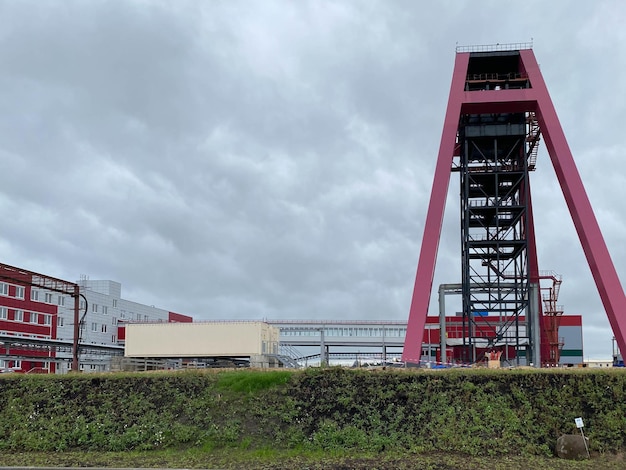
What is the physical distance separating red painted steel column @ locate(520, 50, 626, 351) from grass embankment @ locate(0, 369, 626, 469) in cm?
1671

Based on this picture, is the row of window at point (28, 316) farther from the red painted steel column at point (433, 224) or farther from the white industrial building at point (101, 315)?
the red painted steel column at point (433, 224)

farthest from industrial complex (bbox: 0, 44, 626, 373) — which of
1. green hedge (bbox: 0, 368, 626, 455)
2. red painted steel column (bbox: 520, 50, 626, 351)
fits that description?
green hedge (bbox: 0, 368, 626, 455)

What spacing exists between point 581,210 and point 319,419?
2212 cm

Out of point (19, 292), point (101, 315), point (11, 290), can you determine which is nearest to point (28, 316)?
point (19, 292)

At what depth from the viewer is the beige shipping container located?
52.3 metres

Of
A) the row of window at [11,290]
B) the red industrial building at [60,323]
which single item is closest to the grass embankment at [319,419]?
the red industrial building at [60,323]

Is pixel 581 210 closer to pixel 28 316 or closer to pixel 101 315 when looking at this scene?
pixel 28 316

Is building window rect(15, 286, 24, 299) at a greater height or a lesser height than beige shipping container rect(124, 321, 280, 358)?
greater

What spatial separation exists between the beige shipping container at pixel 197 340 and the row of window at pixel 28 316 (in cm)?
1547

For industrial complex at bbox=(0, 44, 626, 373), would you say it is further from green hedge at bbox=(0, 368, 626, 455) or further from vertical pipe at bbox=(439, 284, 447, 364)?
green hedge at bbox=(0, 368, 626, 455)

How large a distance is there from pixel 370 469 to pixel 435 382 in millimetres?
3771

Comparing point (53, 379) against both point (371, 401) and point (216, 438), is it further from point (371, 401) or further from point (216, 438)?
point (371, 401)

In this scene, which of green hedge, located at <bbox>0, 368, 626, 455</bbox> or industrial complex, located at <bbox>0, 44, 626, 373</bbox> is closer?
green hedge, located at <bbox>0, 368, 626, 455</bbox>

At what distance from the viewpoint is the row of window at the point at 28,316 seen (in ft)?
198
